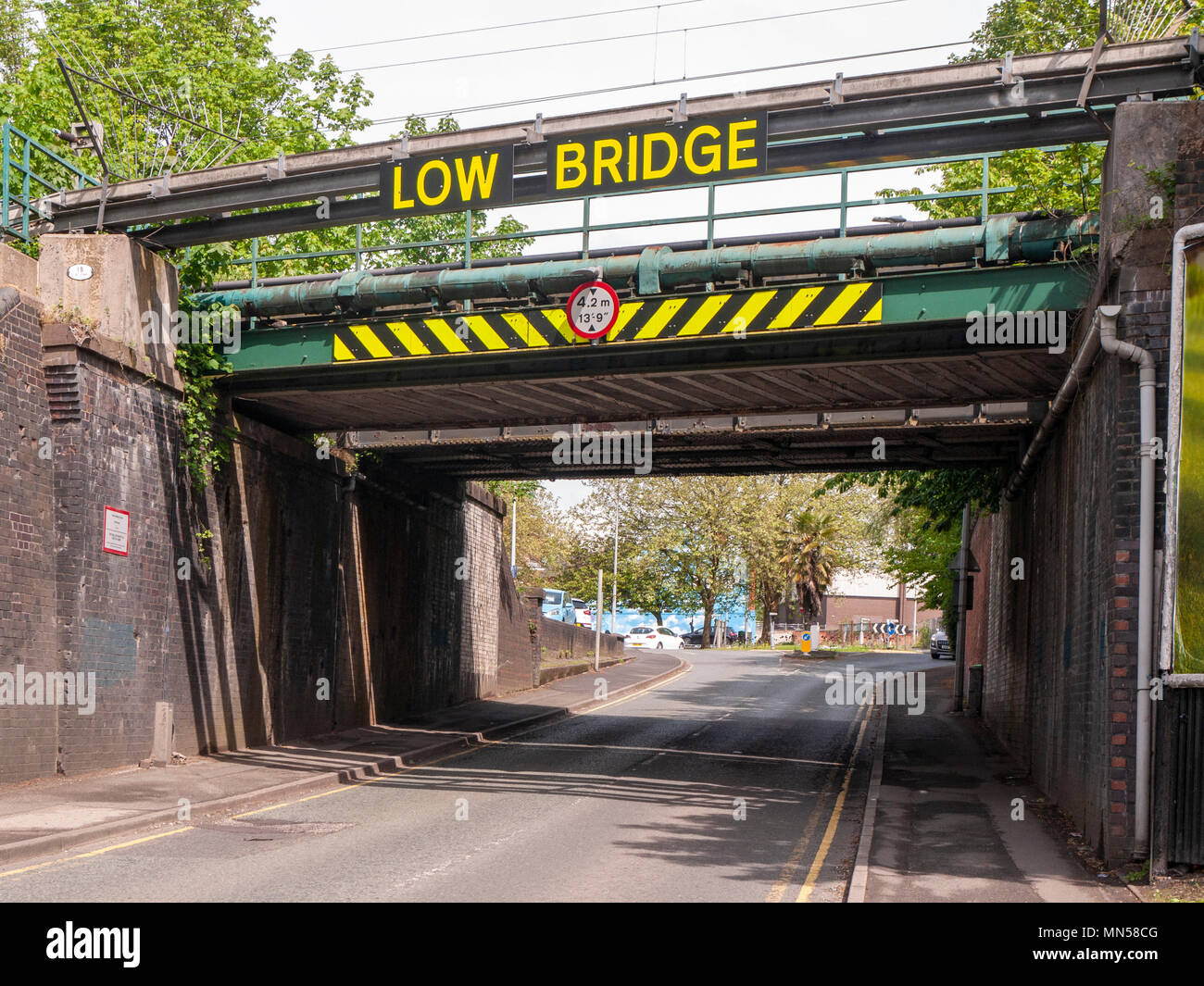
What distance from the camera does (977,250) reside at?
45.2 feet

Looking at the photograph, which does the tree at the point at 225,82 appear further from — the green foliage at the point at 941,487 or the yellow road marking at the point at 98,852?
the yellow road marking at the point at 98,852

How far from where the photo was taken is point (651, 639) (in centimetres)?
6681

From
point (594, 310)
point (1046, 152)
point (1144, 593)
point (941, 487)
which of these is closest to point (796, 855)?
point (1144, 593)

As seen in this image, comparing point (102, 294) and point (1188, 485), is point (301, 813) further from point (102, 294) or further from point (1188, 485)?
point (1188, 485)

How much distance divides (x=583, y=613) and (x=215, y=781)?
56.7 meters

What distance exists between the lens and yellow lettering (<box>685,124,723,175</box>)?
14141 mm

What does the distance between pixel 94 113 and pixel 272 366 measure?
16.7 m

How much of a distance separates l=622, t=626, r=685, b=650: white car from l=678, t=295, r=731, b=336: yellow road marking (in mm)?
51883

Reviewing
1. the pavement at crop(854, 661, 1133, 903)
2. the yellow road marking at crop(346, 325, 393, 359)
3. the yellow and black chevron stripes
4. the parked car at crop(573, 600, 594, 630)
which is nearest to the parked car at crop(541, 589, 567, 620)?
the parked car at crop(573, 600, 594, 630)

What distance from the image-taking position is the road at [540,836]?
9461 mm

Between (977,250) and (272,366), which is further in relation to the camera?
(272,366)

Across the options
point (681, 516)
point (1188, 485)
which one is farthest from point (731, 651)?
point (1188, 485)

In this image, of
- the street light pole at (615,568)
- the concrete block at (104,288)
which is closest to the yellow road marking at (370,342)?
the concrete block at (104,288)

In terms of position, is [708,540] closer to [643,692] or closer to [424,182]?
[643,692]
